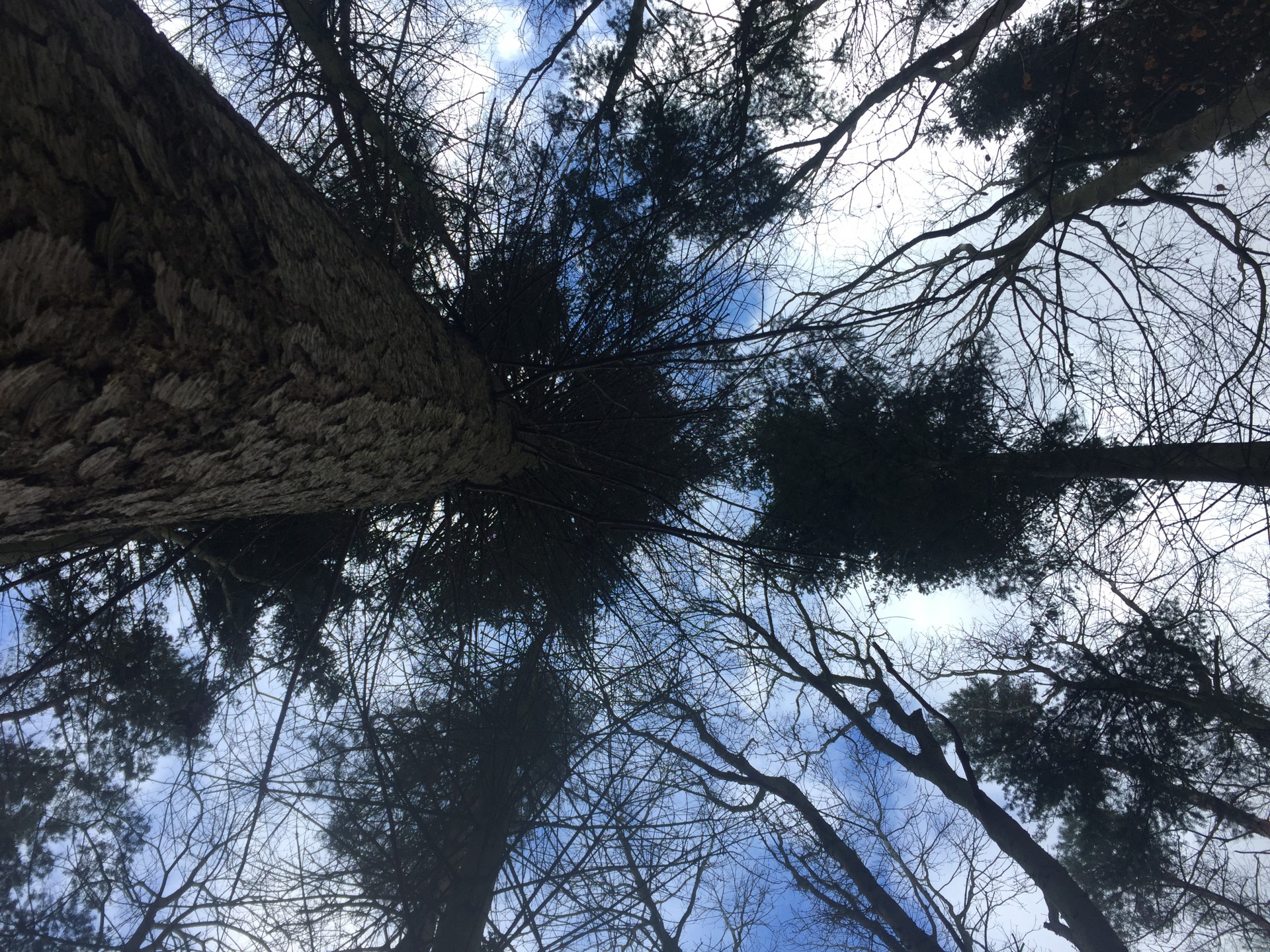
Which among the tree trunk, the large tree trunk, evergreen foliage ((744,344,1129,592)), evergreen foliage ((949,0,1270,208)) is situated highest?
evergreen foliage ((949,0,1270,208))

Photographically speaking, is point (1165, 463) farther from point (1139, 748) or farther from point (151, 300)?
point (151, 300)

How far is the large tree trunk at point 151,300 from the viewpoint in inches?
21.1

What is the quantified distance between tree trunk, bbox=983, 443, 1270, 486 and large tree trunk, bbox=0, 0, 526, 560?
3.23 m

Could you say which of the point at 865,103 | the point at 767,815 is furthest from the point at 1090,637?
the point at 865,103

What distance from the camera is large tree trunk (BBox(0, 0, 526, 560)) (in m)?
0.54

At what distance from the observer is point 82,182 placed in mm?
550

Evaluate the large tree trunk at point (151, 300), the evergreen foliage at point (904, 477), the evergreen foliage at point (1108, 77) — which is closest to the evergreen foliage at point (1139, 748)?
the evergreen foliage at point (904, 477)

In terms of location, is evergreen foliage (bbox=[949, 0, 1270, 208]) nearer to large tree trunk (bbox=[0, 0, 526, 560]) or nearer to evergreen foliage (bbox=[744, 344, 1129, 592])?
evergreen foliage (bbox=[744, 344, 1129, 592])

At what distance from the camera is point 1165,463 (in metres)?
2.93

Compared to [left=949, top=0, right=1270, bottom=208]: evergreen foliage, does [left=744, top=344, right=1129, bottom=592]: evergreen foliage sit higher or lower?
lower

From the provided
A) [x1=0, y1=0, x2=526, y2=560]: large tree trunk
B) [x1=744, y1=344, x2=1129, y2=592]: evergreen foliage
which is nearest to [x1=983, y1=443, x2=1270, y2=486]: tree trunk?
[x1=744, y1=344, x2=1129, y2=592]: evergreen foliage

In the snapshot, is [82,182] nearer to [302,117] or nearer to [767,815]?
[302,117]

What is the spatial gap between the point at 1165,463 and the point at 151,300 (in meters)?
3.85

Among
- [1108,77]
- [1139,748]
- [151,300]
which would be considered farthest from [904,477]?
[151,300]
